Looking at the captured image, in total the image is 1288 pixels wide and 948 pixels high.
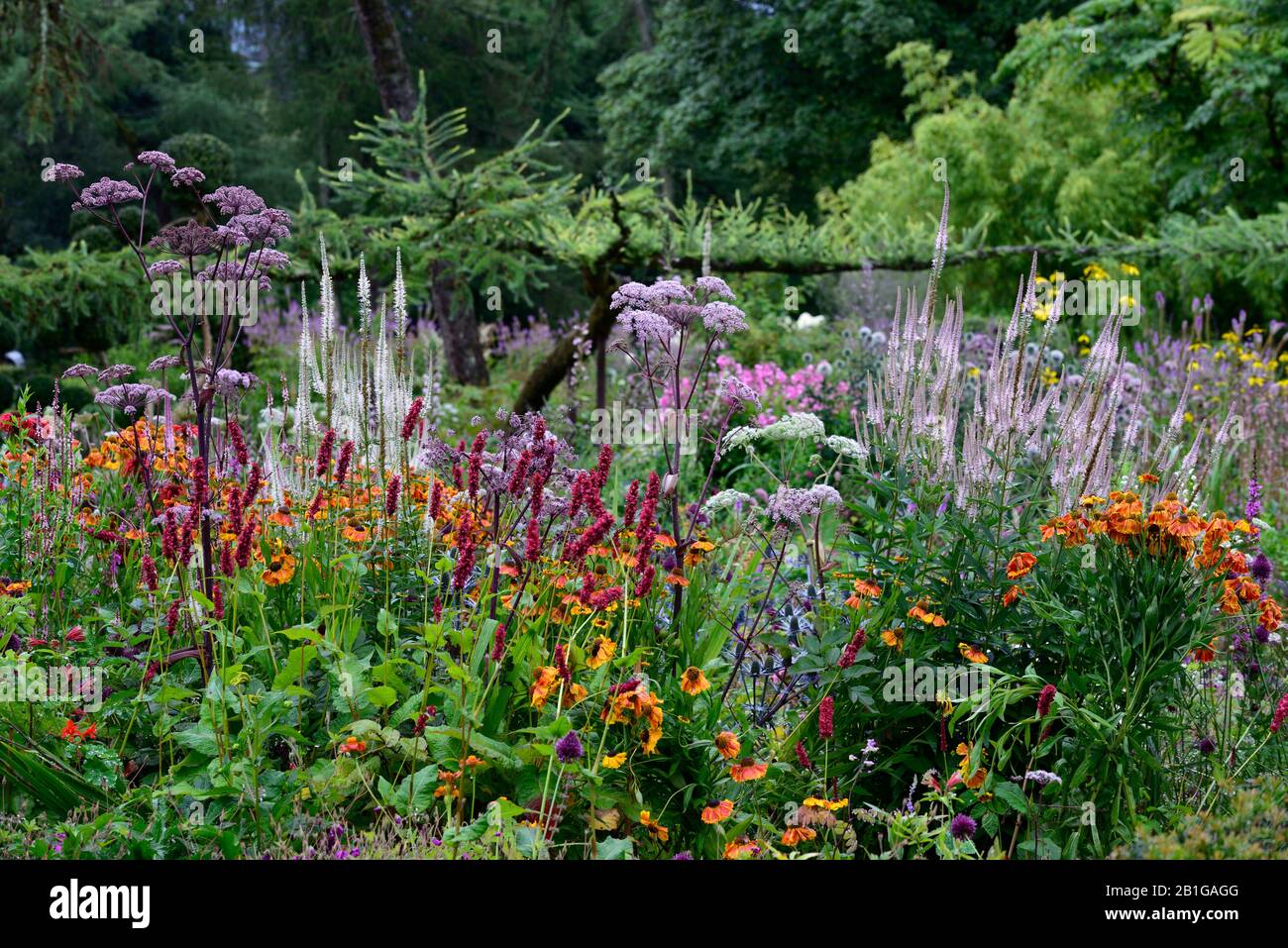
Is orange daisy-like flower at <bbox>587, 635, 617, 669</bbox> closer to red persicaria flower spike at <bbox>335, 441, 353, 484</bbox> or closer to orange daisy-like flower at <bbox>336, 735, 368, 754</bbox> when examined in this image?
orange daisy-like flower at <bbox>336, 735, 368, 754</bbox>

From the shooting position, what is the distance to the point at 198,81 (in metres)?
23.8

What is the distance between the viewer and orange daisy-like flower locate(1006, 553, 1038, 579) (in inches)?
113

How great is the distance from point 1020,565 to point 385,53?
879 centimetres

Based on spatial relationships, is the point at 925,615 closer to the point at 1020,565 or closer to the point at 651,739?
the point at 1020,565

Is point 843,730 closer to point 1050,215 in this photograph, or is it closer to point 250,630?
point 250,630

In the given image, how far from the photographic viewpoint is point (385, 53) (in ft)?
33.2

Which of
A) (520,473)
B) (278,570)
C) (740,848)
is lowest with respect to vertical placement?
(740,848)

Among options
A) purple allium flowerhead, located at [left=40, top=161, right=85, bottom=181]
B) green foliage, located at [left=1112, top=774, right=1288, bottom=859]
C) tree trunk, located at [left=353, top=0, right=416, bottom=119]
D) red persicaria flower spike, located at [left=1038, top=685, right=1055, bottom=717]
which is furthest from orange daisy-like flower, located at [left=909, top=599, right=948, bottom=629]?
tree trunk, located at [left=353, top=0, right=416, bottom=119]

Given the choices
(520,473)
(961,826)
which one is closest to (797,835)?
(961,826)

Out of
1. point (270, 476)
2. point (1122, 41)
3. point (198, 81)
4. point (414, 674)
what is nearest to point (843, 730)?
point (414, 674)

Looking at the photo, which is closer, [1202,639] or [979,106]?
[1202,639]

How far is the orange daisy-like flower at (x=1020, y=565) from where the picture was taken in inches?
113

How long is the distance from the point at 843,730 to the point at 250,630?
1557mm
